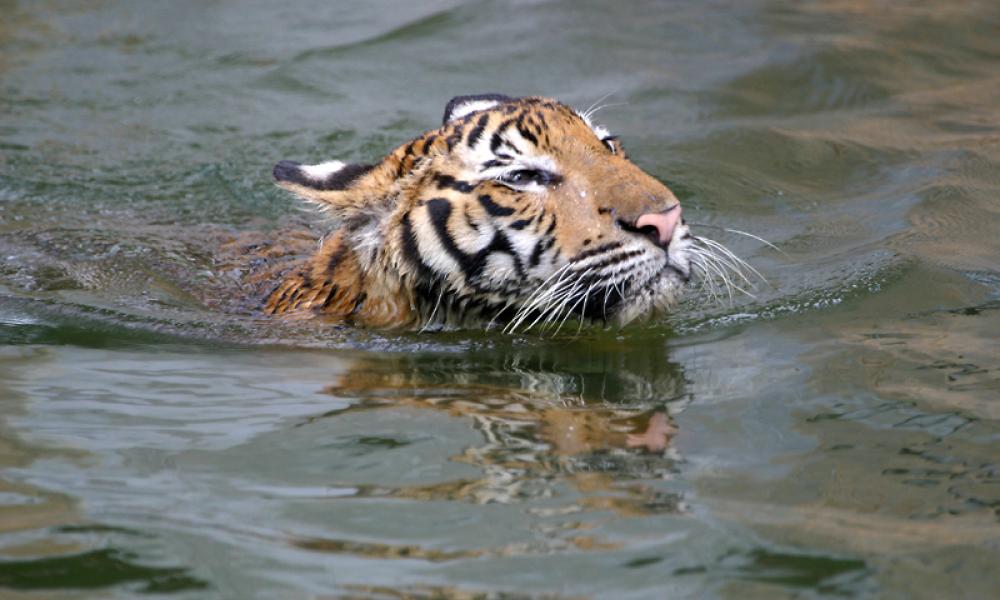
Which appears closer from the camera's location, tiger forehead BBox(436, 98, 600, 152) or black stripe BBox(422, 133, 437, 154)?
tiger forehead BBox(436, 98, 600, 152)

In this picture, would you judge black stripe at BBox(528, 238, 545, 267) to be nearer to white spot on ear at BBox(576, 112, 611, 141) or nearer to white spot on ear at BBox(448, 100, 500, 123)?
white spot on ear at BBox(576, 112, 611, 141)

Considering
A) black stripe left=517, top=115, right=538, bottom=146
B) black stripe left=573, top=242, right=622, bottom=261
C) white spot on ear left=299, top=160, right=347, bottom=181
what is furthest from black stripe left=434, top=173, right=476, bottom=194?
black stripe left=573, top=242, right=622, bottom=261

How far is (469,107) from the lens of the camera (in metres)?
5.00

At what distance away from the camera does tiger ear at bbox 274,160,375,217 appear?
15.7 feet

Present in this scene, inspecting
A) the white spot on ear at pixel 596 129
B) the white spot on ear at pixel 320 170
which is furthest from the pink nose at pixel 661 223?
the white spot on ear at pixel 320 170

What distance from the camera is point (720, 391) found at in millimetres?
4074

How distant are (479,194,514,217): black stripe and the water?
0.50m

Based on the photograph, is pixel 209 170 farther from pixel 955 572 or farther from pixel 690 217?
pixel 955 572

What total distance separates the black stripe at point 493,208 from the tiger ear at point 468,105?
0.43 metres

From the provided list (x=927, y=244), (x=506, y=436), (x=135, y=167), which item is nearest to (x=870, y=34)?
(x=927, y=244)

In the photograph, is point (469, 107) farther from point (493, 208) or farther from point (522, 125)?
point (493, 208)

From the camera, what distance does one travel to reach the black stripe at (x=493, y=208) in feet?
15.1

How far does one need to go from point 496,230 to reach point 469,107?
63cm

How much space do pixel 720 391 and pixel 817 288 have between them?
55.4 inches
